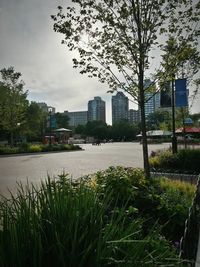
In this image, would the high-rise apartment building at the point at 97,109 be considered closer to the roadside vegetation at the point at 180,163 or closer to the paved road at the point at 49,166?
the paved road at the point at 49,166

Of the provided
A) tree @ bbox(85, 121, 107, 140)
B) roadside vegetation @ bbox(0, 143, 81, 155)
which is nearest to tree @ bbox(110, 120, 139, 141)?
tree @ bbox(85, 121, 107, 140)

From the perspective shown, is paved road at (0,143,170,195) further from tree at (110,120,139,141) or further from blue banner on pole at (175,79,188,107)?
tree at (110,120,139,141)

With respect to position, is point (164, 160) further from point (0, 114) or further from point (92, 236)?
point (0, 114)

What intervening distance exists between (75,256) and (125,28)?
7.78 m

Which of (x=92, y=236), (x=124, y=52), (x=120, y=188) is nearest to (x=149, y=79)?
(x=124, y=52)

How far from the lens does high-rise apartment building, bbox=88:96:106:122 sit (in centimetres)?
17350

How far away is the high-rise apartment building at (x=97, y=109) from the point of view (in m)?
174

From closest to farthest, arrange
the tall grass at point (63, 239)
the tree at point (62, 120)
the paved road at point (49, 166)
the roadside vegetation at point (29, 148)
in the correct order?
the tall grass at point (63, 239)
the paved road at point (49, 166)
the roadside vegetation at point (29, 148)
the tree at point (62, 120)

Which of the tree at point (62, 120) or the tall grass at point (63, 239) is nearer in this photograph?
the tall grass at point (63, 239)

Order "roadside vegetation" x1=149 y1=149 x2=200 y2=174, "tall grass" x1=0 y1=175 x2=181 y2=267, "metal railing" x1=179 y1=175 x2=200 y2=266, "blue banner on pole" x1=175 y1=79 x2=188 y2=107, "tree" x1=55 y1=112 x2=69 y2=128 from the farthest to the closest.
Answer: "tree" x1=55 y1=112 x2=69 y2=128, "blue banner on pole" x1=175 y1=79 x2=188 y2=107, "roadside vegetation" x1=149 y1=149 x2=200 y2=174, "metal railing" x1=179 y1=175 x2=200 y2=266, "tall grass" x1=0 y1=175 x2=181 y2=267

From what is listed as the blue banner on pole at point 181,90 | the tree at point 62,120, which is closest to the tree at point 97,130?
the tree at point 62,120

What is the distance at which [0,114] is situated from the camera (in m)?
41.1

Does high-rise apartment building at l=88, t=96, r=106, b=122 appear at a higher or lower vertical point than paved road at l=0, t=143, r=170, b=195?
higher

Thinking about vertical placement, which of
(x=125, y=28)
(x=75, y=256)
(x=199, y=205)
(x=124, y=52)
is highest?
(x=125, y=28)
